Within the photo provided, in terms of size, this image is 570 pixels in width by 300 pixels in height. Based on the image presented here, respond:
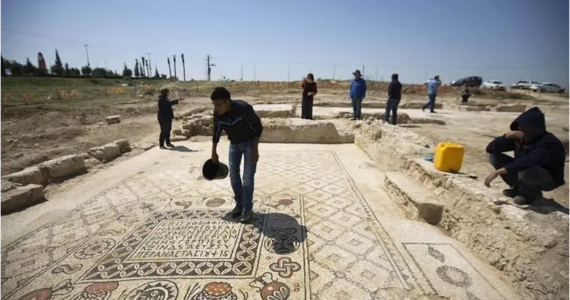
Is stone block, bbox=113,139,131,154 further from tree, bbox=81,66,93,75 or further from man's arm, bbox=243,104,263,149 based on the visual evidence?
tree, bbox=81,66,93,75

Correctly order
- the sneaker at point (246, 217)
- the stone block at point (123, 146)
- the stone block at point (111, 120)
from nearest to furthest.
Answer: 1. the sneaker at point (246, 217)
2. the stone block at point (123, 146)
3. the stone block at point (111, 120)

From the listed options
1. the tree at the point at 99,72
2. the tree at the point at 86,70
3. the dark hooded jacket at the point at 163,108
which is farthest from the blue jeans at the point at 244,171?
the tree at the point at 86,70

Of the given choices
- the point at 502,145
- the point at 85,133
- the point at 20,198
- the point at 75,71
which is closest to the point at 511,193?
the point at 502,145

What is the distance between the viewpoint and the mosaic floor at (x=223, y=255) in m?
2.19

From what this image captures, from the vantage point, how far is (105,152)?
5828 mm

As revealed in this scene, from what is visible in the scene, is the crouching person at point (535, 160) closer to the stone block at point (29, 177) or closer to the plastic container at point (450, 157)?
the plastic container at point (450, 157)

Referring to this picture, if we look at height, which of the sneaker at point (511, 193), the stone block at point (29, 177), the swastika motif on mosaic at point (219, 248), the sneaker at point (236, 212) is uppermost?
the sneaker at point (511, 193)

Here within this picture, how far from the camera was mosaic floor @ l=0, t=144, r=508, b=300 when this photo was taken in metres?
2.19

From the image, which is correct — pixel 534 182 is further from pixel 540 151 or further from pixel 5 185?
pixel 5 185

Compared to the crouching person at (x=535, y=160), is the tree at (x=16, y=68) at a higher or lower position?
higher

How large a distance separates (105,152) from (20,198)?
2.35 metres

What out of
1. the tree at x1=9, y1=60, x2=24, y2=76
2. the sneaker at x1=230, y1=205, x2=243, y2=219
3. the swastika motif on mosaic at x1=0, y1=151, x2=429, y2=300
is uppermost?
the tree at x1=9, y1=60, x2=24, y2=76

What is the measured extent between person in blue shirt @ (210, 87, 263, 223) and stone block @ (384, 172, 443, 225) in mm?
1915

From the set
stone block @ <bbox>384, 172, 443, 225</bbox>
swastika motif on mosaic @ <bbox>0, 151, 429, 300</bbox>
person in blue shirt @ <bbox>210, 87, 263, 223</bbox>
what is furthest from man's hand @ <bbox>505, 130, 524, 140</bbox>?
person in blue shirt @ <bbox>210, 87, 263, 223</bbox>
